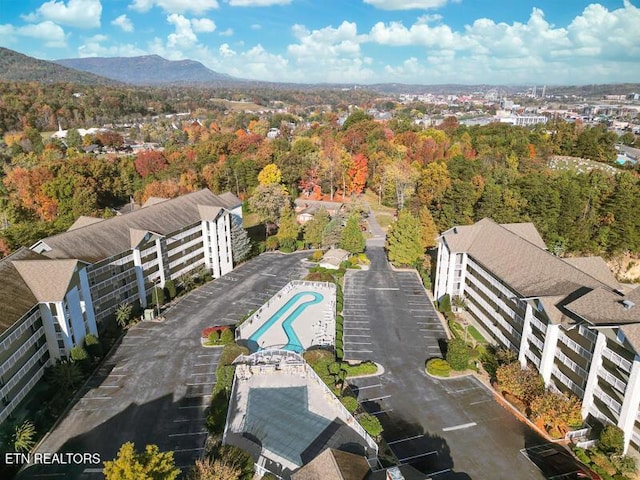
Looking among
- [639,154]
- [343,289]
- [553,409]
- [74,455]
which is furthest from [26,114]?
[639,154]

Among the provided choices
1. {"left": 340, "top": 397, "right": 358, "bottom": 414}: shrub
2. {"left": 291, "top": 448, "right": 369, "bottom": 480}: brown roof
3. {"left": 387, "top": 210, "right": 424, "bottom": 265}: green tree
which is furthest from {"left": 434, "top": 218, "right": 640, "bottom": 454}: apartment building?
{"left": 291, "top": 448, "right": 369, "bottom": 480}: brown roof

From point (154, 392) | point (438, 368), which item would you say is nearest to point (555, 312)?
point (438, 368)

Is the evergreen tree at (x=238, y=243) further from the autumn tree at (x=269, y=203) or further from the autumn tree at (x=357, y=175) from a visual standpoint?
the autumn tree at (x=357, y=175)

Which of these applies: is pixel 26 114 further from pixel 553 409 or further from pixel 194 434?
pixel 553 409

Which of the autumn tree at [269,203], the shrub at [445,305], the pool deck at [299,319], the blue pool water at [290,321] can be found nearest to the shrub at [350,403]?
the blue pool water at [290,321]

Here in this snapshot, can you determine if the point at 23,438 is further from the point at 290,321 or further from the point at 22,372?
the point at 290,321

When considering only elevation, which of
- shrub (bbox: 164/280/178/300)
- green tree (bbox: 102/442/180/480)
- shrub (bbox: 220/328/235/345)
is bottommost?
shrub (bbox: 220/328/235/345)

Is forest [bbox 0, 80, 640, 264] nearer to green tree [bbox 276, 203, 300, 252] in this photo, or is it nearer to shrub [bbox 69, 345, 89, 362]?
green tree [bbox 276, 203, 300, 252]
